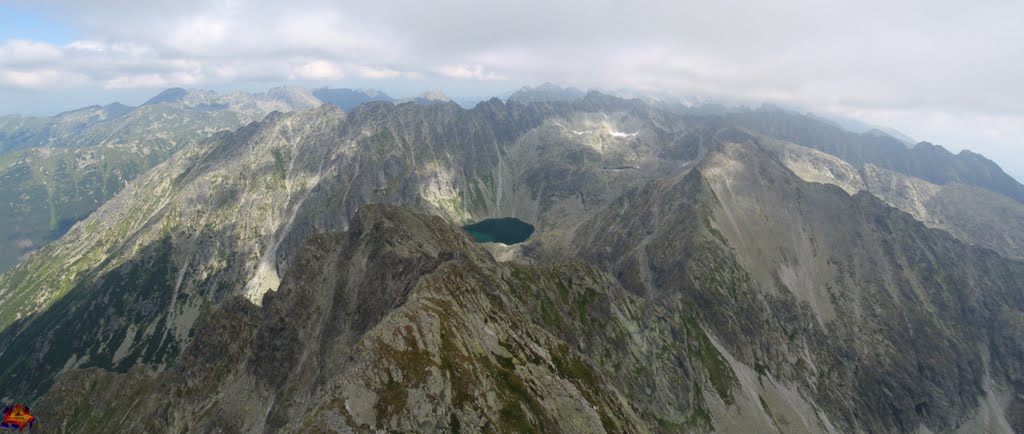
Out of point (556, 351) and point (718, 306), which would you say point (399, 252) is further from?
point (718, 306)

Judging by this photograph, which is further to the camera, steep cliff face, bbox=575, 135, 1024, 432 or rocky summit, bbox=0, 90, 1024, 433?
steep cliff face, bbox=575, 135, 1024, 432

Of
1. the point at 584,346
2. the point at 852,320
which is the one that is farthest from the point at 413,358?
the point at 852,320

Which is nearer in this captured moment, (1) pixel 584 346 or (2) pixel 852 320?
(1) pixel 584 346

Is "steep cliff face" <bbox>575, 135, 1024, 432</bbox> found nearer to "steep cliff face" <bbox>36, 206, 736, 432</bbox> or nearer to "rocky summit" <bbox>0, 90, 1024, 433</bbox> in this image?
"rocky summit" <bbox>0, 90, 1024, 433</bbox>

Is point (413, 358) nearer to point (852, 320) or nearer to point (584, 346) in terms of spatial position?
point (584, 346)

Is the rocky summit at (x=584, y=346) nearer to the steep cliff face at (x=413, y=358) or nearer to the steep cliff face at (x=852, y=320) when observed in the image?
the steep cliff face at (x=413, y=358)

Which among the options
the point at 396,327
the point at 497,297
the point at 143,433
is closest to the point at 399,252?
the point at 497,297

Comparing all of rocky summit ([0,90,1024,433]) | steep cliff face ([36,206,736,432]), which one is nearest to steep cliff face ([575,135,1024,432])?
rocky summit ([0,90,1024,433])

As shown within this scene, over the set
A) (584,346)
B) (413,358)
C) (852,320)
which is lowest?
(852,320)
